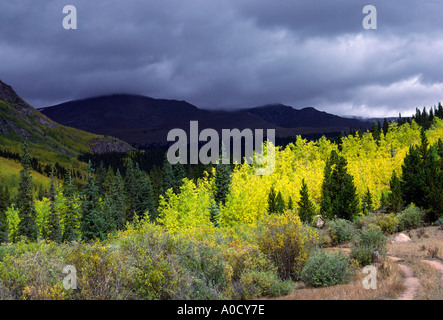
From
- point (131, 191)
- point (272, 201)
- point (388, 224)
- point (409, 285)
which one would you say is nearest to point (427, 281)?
point (409, 285)

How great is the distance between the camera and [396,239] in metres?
23.7

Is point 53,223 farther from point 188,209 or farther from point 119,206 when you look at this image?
point 188,209

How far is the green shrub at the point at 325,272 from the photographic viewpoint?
36.0ft

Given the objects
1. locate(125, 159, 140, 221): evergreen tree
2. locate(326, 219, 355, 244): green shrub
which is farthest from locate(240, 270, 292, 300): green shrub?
locate(125, 159, 140, 221): evergreen tree

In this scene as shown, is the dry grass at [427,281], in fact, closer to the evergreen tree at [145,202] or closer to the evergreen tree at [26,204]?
the evergreen tree at [26,204]

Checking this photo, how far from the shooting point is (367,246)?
13867 millimetres

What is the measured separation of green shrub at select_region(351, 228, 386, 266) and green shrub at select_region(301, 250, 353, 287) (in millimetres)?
2033

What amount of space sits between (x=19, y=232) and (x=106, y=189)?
3312cm

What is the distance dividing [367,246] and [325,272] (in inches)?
160

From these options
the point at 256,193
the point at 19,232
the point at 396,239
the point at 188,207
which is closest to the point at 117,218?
the point at 19,232
